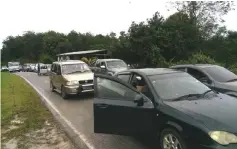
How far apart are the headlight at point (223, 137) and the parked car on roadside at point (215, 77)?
468 centimetres

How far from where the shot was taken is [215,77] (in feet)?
30.9

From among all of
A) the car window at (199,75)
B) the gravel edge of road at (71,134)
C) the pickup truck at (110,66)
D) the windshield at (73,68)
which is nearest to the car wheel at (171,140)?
the gravel edge of road at (71,134)

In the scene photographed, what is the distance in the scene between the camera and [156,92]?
5551 mm

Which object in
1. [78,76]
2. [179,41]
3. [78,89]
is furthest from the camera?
[179,41]

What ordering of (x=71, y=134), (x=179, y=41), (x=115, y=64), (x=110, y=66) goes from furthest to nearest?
(x=179, y=41) < (x=115, y=64) < (x=110, y=66) < (x=71, y=134)

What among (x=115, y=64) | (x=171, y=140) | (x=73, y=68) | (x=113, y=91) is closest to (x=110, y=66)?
(x=115, y=64)

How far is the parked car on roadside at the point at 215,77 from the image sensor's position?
890cm

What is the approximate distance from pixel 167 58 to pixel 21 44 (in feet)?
297

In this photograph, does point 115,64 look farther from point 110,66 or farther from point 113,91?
point 113,91

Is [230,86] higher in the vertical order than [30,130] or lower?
higher

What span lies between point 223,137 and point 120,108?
2169 mm

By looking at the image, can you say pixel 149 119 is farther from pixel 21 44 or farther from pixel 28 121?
pixel 21 44

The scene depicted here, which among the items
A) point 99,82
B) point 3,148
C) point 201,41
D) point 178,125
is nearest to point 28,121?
point 3,148

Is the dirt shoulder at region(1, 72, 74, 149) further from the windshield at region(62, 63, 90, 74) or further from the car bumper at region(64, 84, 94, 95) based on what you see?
the windshield at region(62, 63, 90, 74)
